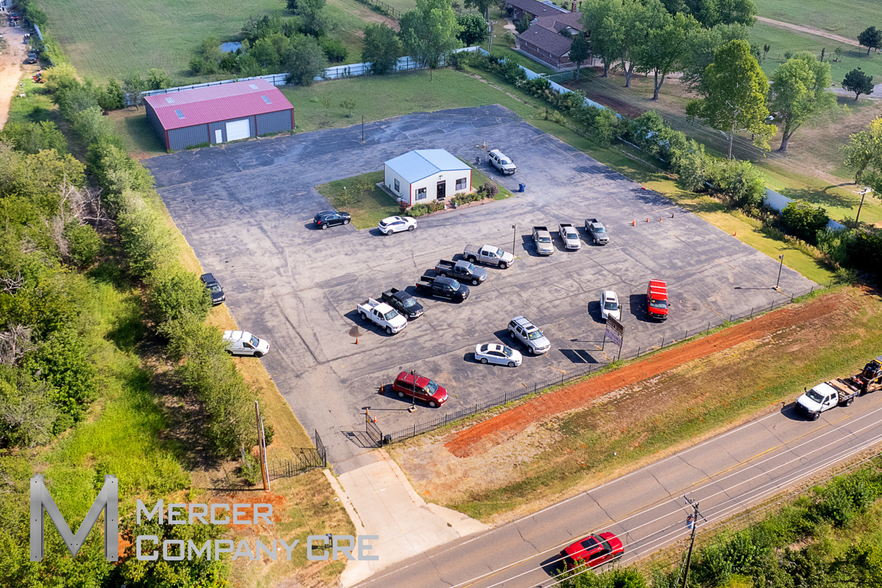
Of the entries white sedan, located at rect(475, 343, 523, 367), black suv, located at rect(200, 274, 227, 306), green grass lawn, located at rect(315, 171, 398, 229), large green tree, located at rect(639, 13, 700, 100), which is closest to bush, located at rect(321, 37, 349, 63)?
green grass lawn, located at rect(315, 171, 398, 229)

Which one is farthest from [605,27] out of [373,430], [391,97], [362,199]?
[373,430]

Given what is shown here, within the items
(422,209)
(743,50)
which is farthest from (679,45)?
(422,209)

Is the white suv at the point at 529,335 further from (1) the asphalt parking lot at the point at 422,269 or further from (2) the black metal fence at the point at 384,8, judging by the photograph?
(2) the black metal fence at the point at 384,8

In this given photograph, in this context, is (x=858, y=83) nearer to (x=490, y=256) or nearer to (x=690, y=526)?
(x=490, y=256)

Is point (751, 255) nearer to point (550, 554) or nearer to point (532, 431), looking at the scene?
point (532, 431)

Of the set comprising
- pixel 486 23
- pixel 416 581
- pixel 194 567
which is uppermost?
pixel 486 23

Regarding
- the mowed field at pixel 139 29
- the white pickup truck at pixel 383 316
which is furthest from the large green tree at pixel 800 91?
the mowed field at pixel 139 29
